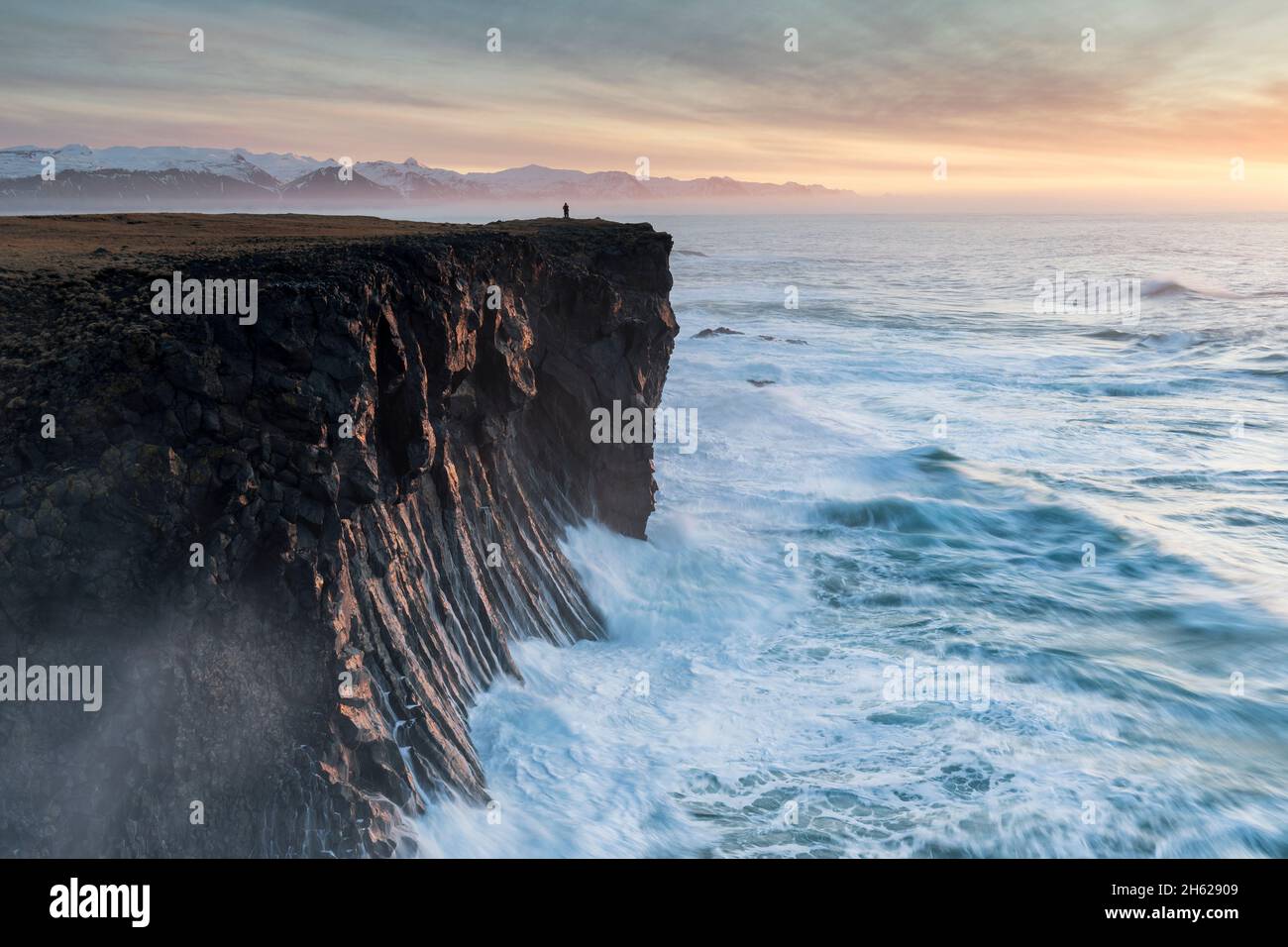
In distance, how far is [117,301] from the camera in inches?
603

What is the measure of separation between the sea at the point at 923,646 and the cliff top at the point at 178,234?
997 cm

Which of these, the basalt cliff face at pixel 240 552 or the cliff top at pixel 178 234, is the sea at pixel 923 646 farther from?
the cliff top at pixel 178 234

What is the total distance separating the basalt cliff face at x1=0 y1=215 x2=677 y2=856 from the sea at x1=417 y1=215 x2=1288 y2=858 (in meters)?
2.05

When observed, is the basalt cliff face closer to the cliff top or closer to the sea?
the cliff top

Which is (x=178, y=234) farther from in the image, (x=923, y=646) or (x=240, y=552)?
(x=923, y=646)

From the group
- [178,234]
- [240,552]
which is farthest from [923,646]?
[178,234]

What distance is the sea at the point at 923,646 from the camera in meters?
16.9

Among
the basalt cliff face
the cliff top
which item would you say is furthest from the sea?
the cliff top

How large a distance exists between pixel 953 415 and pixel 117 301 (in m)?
41.3

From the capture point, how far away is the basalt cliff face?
1212 cm

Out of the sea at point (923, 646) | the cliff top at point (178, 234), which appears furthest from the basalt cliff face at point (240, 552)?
the sea at point (923, 646)

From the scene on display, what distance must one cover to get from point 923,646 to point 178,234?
21704 millimetres

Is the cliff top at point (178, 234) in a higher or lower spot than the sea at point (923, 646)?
higher

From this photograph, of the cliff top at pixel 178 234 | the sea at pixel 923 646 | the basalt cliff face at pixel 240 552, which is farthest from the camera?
the cliff top at pixel 178 234
